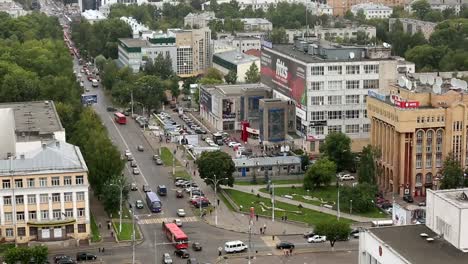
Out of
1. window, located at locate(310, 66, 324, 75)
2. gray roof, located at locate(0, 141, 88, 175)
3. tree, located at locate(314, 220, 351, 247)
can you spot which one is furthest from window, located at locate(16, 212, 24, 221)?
window, located at locate(310, 66, 324, 75)

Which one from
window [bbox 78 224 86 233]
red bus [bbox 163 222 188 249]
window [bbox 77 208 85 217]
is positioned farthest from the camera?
window [bbox 78 224 86 233]

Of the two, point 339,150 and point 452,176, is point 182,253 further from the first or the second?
point 339,150

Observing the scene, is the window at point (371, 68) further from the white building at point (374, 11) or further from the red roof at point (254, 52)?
the white building at point (374, 11)

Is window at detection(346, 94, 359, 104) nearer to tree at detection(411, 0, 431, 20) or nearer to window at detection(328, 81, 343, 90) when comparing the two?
window at detection(328, 81, 343, 90)

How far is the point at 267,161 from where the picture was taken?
74062 millimetres

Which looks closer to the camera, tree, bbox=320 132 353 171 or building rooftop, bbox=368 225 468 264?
building rooftop, bbox=368 225 468 264

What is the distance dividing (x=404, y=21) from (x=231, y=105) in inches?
3152

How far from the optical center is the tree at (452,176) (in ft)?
210

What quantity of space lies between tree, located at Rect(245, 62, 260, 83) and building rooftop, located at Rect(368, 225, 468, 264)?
70511 millimetres

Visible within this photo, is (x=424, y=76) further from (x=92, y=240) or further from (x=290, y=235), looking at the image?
(x=92, y=240)

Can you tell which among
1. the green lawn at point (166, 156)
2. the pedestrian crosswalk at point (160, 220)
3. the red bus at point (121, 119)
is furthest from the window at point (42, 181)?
the red bus at point (121, 119)

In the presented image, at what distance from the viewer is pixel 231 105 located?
91125mm

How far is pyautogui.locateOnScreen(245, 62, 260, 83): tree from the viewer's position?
4264 inches

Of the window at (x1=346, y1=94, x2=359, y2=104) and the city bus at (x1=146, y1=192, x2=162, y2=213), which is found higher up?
the window at (x1=346, y1=94, x2=359, y2=104)
